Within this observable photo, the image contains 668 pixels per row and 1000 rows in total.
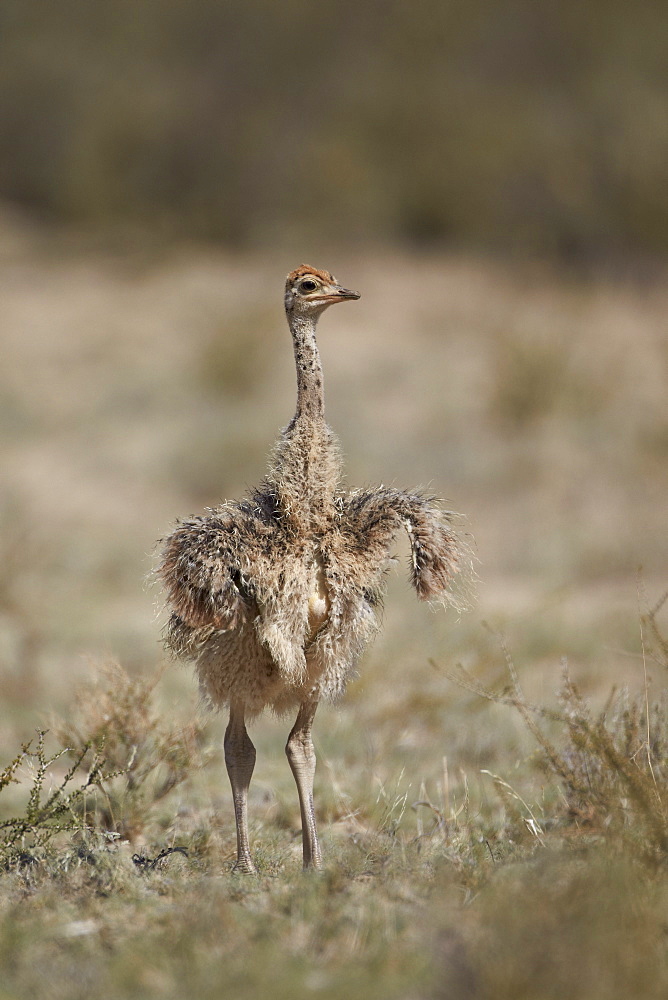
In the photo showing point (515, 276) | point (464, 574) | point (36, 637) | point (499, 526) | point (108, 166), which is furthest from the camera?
point (108, 166)

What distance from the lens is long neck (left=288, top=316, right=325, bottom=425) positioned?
3.63 metres

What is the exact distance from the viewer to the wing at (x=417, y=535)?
135 inches

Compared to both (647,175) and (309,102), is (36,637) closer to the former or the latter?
(647,175)

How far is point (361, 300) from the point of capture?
15.6 metres

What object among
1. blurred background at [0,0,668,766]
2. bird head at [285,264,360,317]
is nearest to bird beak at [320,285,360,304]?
bird head at [285,264,360,317]

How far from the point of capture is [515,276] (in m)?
16.2

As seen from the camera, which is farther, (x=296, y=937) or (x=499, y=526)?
(x=499, y=526)

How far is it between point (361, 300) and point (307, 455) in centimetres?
1235

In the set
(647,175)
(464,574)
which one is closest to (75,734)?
(464,574)

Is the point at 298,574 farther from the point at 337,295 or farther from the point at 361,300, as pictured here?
the point at 361,300

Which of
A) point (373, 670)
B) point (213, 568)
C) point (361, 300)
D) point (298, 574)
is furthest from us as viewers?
point (361, 300)

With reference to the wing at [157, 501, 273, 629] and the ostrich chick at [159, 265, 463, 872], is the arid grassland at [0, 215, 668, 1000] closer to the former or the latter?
the ostrich chick at [159, 265, 463, 872]

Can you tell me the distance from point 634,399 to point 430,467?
2.52m

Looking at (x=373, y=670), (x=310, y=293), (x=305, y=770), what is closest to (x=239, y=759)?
(x=305, y=770)
